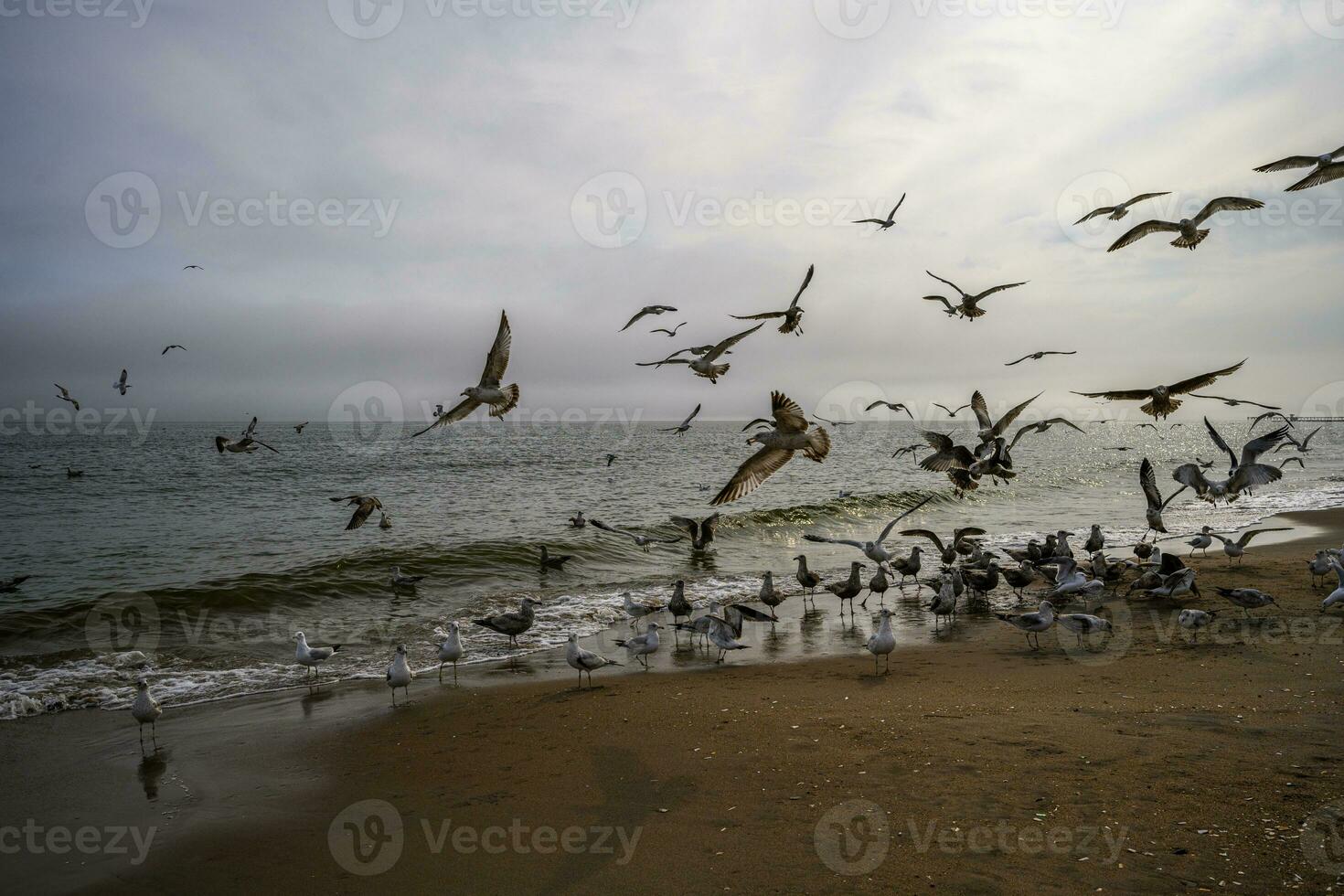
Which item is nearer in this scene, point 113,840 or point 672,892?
point 672,892

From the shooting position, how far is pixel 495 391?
10.6 m

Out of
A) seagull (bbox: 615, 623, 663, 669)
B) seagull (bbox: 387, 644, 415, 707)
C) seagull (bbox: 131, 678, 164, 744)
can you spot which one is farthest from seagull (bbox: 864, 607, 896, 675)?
seagull (bbox: 131, 678, 164, 744)

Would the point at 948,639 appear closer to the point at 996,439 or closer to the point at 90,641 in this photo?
the point at 996,439

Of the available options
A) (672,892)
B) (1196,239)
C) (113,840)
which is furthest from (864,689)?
(1196,239)

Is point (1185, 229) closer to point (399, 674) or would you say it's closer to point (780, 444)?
point (780, 444)

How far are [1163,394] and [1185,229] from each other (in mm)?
2505

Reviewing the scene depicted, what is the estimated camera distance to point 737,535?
25.9 metres

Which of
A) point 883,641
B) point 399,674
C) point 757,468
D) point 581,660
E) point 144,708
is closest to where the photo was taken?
point 144,708

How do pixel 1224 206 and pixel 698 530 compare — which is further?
pixel 698 530

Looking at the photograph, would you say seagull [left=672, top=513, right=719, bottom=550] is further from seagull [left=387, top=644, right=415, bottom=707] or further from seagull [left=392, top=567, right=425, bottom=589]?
seagull [left=387, top=644, right=415, bottom=707]

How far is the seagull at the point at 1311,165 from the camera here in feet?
30.1

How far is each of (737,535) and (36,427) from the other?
179037 mm

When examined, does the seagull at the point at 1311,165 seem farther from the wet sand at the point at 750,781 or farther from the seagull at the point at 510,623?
the seagull at the point at 510,623

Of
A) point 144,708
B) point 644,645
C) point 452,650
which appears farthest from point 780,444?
point 144,708
